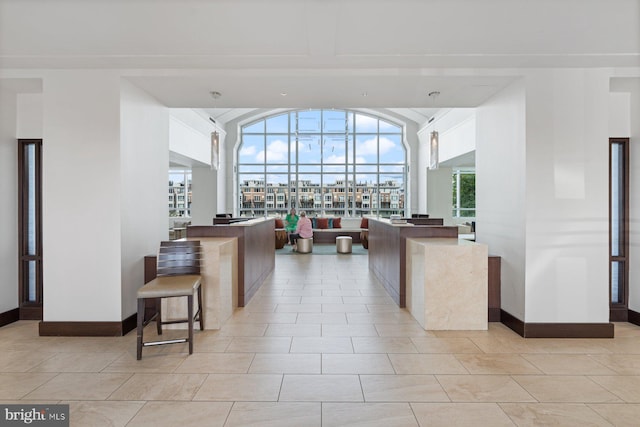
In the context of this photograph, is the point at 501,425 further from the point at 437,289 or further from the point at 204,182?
the point at 204,182

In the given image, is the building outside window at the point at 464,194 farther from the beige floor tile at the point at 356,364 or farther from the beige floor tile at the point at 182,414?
the beige floor tile at the point at 182,414

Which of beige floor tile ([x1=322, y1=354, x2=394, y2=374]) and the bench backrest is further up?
the bench backrest

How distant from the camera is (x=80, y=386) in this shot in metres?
3.03

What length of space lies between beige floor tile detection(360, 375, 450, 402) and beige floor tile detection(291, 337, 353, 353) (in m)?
0.64

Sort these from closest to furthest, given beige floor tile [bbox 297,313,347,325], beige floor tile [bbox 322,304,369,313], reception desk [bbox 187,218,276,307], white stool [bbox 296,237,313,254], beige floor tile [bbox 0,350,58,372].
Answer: beige floor tile [bbox 0,350,58,372] → beige floor tile [bbox 297,313,347,325] → beige floor tile [bbox 322,304,369,313] → reception desk [bbox 187,218,276,307] → white stool [bbox 296,237,313,254]

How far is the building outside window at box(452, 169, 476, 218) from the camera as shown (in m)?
16.2

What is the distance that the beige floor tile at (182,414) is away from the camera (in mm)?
2506

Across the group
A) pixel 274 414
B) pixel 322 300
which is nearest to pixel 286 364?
pixel 274 414

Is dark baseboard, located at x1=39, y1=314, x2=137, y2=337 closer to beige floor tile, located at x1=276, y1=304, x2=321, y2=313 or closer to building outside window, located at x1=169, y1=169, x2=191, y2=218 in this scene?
beige floor tile, located at x1=276, y1=304, x2=321, y2=313

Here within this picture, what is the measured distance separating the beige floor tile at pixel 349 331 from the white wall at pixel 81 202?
2.30m

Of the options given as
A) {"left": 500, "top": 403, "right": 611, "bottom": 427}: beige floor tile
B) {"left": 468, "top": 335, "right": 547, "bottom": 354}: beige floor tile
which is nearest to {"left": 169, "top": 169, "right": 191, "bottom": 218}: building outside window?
{"left": 468, "top": 335, "right": 547, "bottom": 354}: beige floor tile

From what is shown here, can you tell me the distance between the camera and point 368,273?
8.14 meters

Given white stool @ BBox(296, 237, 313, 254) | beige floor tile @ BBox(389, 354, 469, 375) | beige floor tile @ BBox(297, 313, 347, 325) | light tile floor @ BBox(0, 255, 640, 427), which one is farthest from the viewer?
white stool @ BBox(296, 237, 313, 254)

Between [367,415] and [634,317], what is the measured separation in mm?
4200
